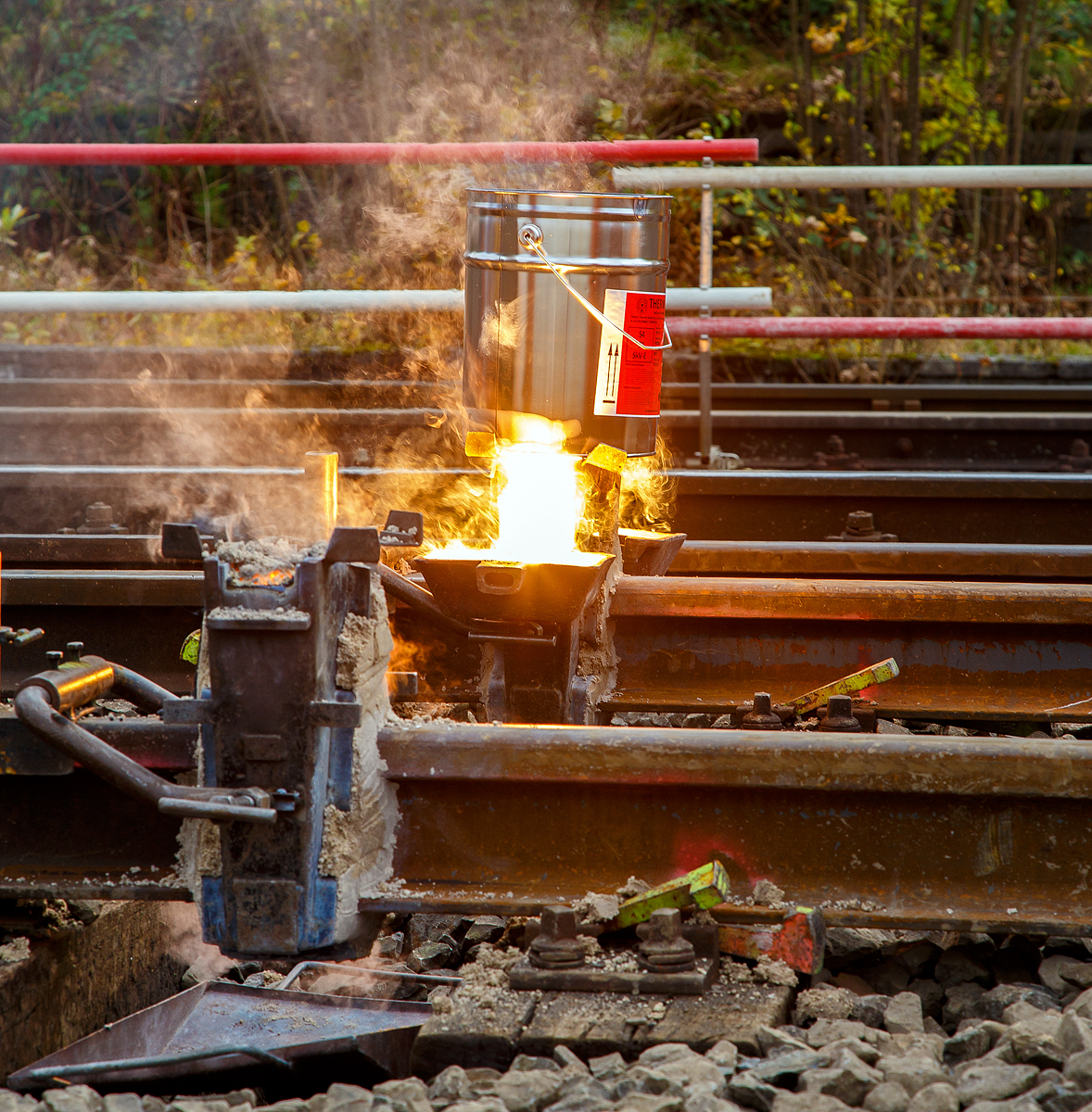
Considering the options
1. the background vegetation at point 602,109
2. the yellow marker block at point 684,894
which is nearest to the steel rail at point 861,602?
the yellow marker block at point 684,894

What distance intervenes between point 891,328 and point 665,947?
10.4 feet

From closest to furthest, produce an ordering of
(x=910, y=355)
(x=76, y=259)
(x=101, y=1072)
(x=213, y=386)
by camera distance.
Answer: (x=101, y=1072), (x=213, y=386), (x=910, y=355), (x=76, y=259)

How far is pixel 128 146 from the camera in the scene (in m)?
4.42

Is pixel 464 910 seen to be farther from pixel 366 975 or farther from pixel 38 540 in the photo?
pixel 38 540

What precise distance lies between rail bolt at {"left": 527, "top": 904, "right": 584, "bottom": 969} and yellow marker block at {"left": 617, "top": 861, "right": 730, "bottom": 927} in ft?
0.26

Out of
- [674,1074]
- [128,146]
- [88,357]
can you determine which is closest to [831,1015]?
[674,1074]

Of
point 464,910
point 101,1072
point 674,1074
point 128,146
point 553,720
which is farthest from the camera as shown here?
point 128,146

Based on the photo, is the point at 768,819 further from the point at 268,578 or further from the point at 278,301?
the point at 278,301

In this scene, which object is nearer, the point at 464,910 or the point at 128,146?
the point at 464,910

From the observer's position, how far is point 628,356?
8.77 ft

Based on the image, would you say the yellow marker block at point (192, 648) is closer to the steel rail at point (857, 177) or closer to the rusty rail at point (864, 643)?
the rusty rail at point (864, 643)

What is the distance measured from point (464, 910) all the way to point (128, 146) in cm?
343

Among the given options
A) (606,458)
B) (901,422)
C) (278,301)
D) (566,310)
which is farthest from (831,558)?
(901,422)

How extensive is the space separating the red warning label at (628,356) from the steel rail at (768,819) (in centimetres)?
90
